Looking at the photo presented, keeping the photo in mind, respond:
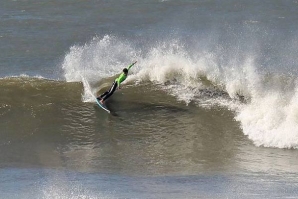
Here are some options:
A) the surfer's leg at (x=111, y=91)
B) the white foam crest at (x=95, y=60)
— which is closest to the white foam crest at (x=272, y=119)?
the surfer's leg at (x=111, y=91)

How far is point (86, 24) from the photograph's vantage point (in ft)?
86.5

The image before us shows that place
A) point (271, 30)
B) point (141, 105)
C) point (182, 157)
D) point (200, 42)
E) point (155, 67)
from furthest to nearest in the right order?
point (271, 30)
point (200, 42)
point (155, 67)
point (141, 105)
point (182, 157)

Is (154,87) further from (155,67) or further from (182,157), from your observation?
(182,157)

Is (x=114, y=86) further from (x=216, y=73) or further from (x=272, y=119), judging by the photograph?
(x=272, y=119)

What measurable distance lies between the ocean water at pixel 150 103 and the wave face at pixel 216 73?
0.13 feet

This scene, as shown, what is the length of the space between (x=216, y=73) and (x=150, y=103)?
2472 millimetres

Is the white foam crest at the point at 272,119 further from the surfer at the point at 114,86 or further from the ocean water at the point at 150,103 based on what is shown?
the surfer at the point at 114,86

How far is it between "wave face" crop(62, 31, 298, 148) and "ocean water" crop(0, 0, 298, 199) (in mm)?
40

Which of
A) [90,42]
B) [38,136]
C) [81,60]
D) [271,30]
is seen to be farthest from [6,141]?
[271,30]

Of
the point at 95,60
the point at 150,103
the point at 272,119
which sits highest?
the point at 272,119

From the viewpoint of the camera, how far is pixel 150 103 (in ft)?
61.3

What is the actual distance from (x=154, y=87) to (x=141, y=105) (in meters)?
1.20

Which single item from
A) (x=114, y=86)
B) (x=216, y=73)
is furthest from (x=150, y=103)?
(x=216, y=73)

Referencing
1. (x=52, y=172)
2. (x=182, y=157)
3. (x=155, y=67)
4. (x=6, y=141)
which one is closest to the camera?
(x=52, y=172)
